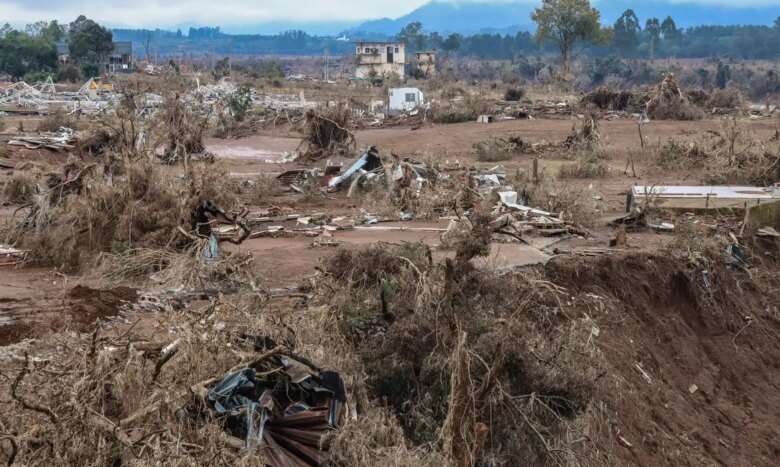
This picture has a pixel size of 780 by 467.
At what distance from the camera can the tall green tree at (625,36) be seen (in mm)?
91625

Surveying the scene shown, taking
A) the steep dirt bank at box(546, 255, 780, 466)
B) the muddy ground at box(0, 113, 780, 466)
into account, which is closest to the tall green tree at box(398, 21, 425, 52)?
the muddy ground at box(0, 113, 780, 466)

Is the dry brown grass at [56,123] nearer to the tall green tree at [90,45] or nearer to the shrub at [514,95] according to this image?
the shrub at [514,95]

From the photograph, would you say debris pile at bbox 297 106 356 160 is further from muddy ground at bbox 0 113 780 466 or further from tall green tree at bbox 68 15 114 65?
tall green tree at bbox 68 15 114 65

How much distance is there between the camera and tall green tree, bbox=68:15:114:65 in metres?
60.1

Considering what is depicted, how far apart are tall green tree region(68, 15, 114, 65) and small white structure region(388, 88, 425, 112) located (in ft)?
112

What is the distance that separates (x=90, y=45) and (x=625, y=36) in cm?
5475

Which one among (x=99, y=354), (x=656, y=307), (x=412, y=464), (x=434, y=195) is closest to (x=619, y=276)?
(x=656, y=307)

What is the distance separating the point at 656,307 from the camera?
9.40m

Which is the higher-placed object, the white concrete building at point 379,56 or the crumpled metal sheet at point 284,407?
the crumpled metal sheet at point 284,407

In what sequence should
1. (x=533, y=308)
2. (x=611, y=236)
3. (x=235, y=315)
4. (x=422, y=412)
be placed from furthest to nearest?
(x=611, y=236) → (x=533, y=308) → (x=235, y=315) → (x=422, y=412)

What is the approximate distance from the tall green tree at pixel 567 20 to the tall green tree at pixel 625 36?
162ft

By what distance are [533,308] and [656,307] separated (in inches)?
87.8

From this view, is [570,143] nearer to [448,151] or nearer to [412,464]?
[448,151]

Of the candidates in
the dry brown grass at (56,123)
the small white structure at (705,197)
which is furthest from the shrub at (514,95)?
the small white structure at (705,197)
